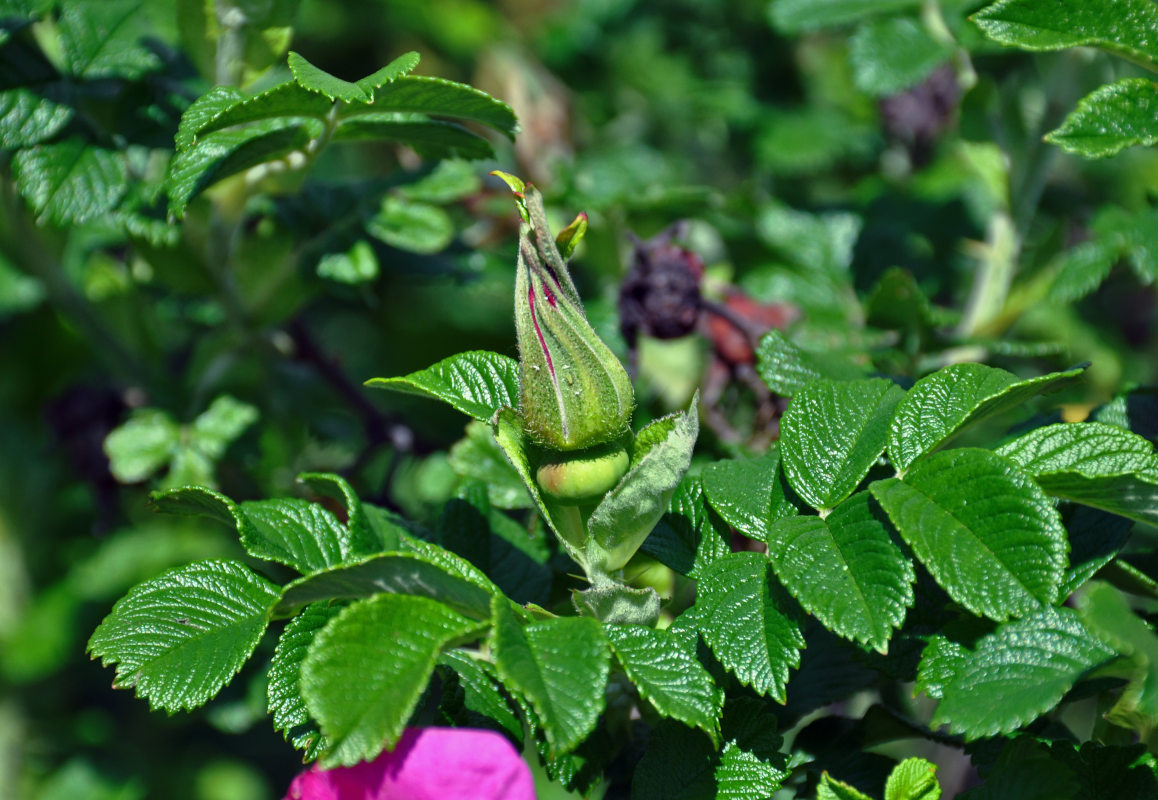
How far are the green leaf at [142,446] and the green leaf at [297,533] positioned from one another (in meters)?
0.48

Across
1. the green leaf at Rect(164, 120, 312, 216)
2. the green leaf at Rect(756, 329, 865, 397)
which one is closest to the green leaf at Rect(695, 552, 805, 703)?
the green leaf at Rect(756, 329, 865, 397)

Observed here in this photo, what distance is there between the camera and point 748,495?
787 mm

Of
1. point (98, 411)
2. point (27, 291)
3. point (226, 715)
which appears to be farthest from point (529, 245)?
point (27, 291)

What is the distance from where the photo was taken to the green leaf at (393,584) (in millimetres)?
641

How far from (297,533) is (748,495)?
1.20 feet

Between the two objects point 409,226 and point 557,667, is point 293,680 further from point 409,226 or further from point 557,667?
point 409,226

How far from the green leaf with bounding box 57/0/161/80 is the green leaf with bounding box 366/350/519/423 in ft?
1.90

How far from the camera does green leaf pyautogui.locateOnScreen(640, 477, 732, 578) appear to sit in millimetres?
801

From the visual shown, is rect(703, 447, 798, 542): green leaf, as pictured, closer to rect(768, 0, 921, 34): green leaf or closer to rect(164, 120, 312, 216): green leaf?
rect(164, 120, 312, 216): green leaf

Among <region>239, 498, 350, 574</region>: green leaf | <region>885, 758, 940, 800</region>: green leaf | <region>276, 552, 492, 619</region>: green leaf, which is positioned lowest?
<region>885, 758, 940, 800</region>: green leaf

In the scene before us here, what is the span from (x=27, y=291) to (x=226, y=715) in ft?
2.70

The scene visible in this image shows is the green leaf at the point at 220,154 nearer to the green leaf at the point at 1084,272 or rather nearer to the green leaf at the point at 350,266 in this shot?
the green leaf at the point at 350,266

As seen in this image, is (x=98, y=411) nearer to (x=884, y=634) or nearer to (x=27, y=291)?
(x=27, y=291)

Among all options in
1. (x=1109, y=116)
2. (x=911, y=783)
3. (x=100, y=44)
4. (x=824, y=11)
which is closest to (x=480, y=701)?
(x=911, y=783)
